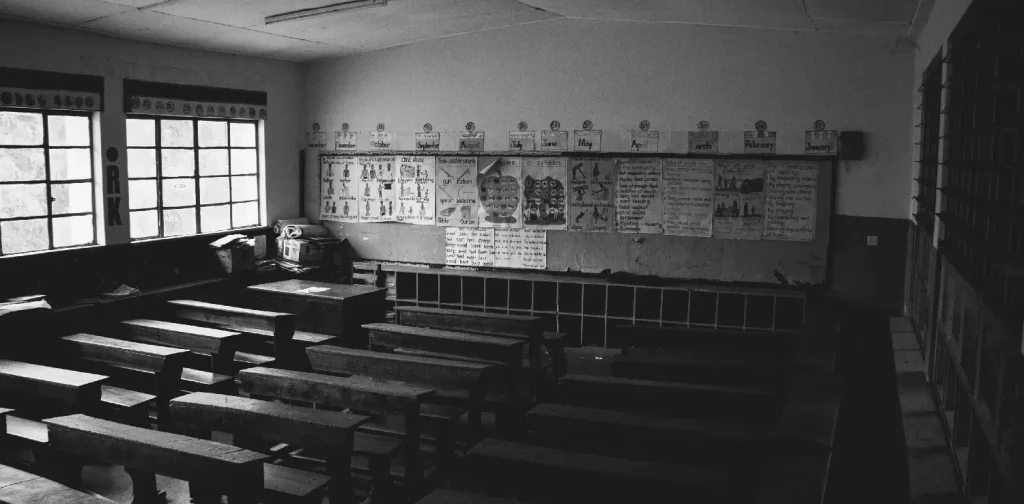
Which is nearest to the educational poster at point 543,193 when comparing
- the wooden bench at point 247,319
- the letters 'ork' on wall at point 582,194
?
the letters 'ork' on wall at point 582,194

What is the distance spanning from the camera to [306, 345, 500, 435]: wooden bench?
4.79m

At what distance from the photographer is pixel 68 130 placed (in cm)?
623

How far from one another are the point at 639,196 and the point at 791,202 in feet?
4.10

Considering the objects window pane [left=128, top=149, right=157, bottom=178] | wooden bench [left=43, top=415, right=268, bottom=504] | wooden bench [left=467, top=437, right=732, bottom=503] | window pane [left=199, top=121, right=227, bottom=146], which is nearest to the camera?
wooden bench [left=467, top=437, right=732, bottom=503]

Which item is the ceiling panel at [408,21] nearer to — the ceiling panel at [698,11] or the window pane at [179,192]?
the ceiling panel at [698,11]

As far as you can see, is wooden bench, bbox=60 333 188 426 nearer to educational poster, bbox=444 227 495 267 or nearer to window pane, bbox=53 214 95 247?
window pane, bbox=53 214 95 247

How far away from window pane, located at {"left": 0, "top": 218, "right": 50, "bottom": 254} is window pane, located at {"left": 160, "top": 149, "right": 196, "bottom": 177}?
1218mm

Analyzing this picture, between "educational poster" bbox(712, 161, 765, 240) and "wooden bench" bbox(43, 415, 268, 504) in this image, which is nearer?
"wooden bench" bbox(43, 415, 268, 504)

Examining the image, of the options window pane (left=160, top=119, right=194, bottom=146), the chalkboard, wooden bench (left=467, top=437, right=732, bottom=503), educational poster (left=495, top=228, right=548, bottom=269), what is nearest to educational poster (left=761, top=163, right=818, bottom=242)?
the chalkboard

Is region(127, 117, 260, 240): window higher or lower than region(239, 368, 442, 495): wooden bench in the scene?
higher

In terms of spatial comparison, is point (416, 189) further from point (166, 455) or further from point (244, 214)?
point (166, 455)

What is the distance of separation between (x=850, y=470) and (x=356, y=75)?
5922mm

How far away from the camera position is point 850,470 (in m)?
4.07

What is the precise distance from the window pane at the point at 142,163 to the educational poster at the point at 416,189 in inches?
87.4
